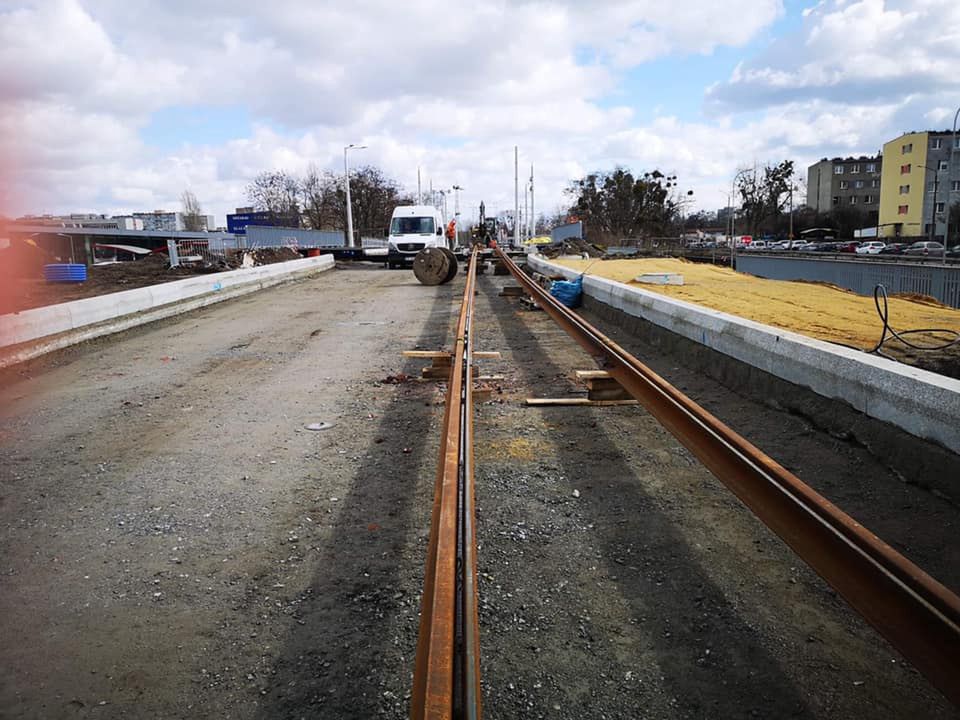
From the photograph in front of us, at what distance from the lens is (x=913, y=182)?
94.3m

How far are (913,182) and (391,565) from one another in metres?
111

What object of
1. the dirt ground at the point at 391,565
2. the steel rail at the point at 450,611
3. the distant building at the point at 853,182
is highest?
the distant building at the point at 853,182

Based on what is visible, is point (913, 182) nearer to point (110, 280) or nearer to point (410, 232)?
point (410, 232)

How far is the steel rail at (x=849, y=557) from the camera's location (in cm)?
251

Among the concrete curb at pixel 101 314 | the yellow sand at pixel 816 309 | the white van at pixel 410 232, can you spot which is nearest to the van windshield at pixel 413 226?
the white van at pixel 410 232

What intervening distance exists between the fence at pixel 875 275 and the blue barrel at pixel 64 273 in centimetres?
2115

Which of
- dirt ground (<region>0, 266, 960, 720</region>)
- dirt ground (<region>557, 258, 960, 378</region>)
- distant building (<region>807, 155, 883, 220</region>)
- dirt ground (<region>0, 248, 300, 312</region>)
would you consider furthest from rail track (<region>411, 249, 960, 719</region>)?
distant building (<region>807, 155, 883, 220</region>)

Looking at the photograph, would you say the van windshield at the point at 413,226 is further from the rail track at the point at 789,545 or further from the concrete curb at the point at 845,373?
the rail track at the point at 789,545

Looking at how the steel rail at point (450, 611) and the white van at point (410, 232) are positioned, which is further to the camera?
the white van at point (410, 232)

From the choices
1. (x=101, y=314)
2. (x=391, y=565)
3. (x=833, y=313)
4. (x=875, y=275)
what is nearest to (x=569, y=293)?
(x=833, y=313)

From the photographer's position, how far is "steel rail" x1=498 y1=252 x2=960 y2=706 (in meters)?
2.51

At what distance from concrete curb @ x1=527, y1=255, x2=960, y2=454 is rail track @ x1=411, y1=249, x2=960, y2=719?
1.24 meters

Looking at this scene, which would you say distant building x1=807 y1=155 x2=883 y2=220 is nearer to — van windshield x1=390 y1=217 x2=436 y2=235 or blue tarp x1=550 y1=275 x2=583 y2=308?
van windshield x1=390 y1=217 x2=436 y2=235

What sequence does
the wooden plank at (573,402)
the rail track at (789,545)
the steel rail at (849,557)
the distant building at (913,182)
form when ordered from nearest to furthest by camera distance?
the rail track at (789,545) → the steel rail at (849,557) → the wooden plank at (573,402) → the distant building at (913,182)
